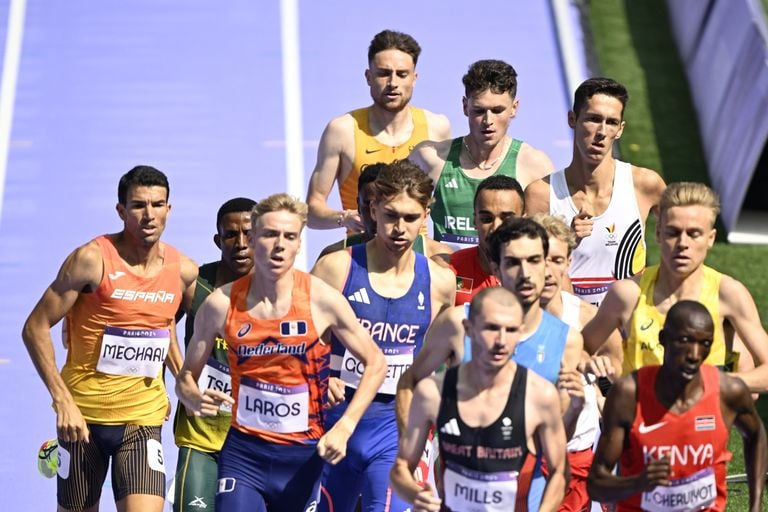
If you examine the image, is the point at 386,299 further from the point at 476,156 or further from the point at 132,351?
the point at 476,156

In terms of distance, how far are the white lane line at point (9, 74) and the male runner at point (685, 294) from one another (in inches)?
300

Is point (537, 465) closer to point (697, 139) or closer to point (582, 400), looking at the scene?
point (582, 400)

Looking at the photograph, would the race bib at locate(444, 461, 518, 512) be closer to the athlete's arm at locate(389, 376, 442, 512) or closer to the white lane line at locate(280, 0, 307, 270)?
the athlete's arm at locate(389, 376, 442, 512)

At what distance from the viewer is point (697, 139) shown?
15.5 m

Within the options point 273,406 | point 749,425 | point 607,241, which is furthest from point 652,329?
point 273,406

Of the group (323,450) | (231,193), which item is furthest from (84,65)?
(323,450)

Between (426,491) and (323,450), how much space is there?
79 centimetres

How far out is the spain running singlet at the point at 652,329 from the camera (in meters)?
7.55

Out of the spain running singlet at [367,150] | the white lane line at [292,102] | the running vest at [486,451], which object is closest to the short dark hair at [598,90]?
the spain running singlet at [367,150]

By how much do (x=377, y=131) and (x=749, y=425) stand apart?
403 centimetres

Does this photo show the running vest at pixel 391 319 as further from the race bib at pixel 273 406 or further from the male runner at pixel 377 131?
the male runner at pixel 377 131

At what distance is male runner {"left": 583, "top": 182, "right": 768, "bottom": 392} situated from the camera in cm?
752

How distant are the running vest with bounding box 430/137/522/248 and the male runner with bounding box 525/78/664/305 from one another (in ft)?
1.20

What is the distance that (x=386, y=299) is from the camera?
8.30 metres
